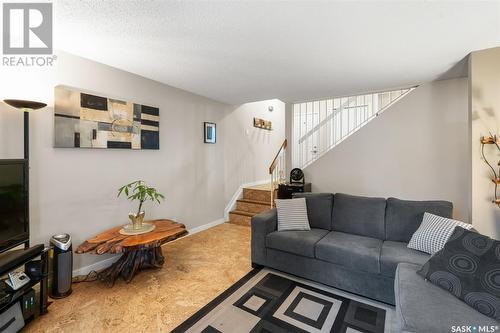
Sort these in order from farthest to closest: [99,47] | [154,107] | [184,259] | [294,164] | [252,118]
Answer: [252,118] → [294,164] → [154,107] → [184,259] → [99,47]

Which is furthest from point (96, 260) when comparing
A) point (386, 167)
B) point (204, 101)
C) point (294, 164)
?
point (386, 167)

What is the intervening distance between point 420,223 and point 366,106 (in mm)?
2993

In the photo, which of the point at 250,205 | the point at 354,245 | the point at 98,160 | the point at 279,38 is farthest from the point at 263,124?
the point at 354,245

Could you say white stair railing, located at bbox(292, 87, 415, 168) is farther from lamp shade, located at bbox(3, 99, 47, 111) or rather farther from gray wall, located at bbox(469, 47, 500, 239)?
lamp shade, located at bbox(3, 99, 47, 111)

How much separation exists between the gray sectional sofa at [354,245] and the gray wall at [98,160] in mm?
1668

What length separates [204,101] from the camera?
4.13 metres

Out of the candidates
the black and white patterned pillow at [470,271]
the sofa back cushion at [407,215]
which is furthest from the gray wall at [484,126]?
the black and white patterned pillow at [470,271]

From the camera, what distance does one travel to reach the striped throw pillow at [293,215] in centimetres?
279

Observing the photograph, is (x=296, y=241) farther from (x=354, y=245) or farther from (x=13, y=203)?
(x=13, y=203)

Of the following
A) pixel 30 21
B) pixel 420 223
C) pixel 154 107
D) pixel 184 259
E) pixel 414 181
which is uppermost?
pixel 30 21

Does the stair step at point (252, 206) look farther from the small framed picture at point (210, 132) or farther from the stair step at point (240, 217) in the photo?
the small framed picture at point (210, 132)

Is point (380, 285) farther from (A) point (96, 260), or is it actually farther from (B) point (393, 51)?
(A) point (96, 260)

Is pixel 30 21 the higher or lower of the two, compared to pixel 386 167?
higher

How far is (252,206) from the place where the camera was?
465 cm
